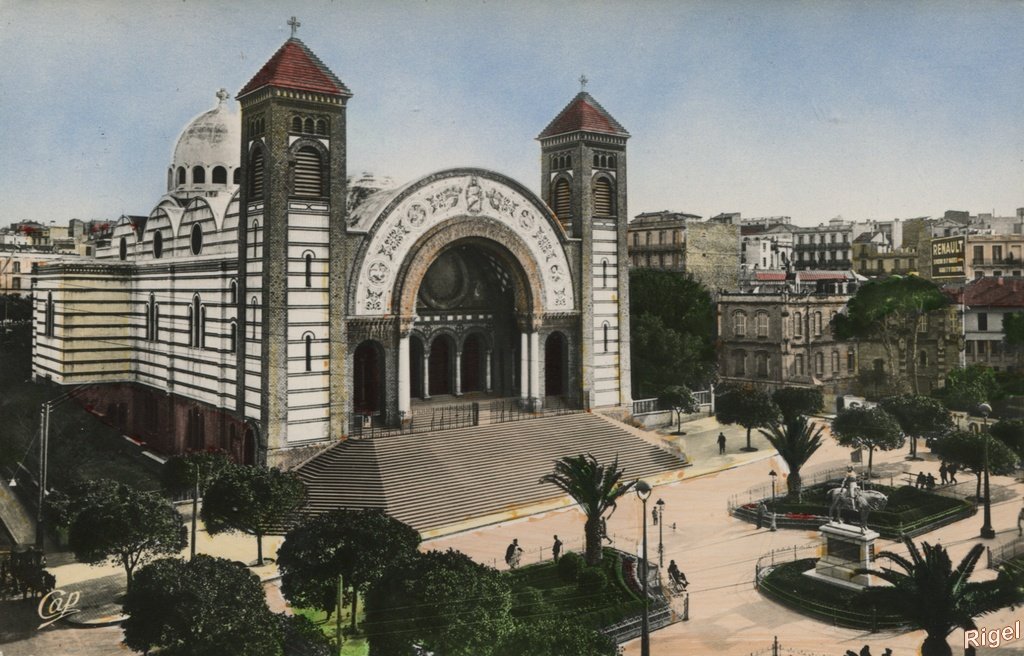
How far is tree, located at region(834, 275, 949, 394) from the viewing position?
29.4 meters

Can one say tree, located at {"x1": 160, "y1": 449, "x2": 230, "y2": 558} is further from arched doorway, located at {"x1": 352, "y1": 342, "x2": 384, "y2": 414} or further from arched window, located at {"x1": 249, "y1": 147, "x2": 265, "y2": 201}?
arched window, located at {"x1": 249, "y1": 147, "x2": 265, "y2": 201}

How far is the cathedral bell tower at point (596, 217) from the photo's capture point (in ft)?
97.2

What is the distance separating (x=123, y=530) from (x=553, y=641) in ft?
24.7

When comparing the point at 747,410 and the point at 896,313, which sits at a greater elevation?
the point at 896,313

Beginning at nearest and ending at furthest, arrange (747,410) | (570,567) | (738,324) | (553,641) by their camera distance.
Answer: (553,641), (570,567), (747,410), (738,324)

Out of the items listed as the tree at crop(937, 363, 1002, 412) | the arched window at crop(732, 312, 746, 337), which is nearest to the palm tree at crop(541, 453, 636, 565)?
the tree at crop(937, 363, 1002, 412)

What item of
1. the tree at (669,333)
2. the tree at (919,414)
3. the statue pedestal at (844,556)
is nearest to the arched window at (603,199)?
the tree at (669,333)

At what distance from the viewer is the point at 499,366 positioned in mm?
30234

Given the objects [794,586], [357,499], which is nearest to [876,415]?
[794,586]

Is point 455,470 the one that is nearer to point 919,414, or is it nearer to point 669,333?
point 919,414

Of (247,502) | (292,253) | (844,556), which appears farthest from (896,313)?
(247,502)

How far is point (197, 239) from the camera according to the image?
25.9 m

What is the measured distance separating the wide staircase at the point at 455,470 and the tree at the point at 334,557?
18.1ft

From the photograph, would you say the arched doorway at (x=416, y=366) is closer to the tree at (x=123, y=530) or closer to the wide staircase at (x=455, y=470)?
the wide staircase at (x=455, y=470)
